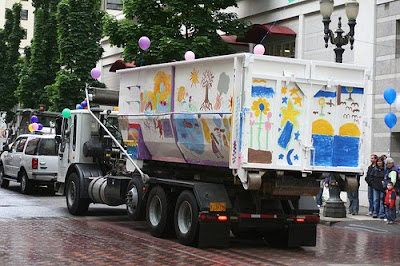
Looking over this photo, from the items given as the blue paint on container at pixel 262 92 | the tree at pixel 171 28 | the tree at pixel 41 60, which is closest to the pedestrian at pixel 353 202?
the tree at pixel 171 28

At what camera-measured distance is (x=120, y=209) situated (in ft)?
68.8

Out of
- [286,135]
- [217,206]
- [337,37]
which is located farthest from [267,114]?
[337,37]

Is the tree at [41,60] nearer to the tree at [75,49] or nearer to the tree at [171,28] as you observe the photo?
the tree at [75,49]

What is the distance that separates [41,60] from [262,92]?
3572 cm

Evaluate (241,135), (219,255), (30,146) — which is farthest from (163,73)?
(30,146)

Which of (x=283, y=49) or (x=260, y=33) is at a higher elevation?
(x=260, y=33)

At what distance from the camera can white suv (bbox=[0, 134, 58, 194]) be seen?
2403cm

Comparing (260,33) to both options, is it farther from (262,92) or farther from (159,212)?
(262,92)

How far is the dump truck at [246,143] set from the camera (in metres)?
12.6

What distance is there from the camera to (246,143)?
12.5 metres

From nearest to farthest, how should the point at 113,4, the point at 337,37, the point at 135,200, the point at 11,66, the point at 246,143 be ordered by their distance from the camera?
the point at 246,143, the point at 135,200, the point at 337,37, the point at 113,4, the point at 11,66

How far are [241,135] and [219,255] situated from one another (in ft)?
6.64

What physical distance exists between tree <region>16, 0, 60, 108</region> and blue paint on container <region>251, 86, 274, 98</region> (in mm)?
34975

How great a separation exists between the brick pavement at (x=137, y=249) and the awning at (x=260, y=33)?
12.2m
